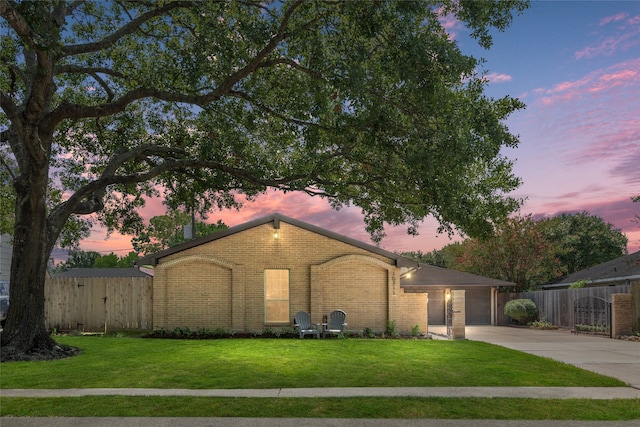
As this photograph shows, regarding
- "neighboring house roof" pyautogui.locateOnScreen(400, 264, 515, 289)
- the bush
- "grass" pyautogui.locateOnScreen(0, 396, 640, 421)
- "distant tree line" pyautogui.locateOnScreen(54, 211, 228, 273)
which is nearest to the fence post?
the bush

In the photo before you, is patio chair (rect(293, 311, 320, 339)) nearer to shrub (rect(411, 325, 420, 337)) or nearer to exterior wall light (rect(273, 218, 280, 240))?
exterior wall light (rect(273, 218, 280, 240))

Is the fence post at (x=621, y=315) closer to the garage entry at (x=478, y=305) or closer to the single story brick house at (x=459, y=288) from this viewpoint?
the single story brick house at (x=459, y=288)

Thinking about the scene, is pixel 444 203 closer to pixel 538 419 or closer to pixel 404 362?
pixel 404 362

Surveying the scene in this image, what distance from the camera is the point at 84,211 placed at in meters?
18.0

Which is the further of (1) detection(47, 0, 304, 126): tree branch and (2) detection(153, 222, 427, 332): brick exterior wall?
(2) detection(153, 222, 427, 332): brick exterior wall

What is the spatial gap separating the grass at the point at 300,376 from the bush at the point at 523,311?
13.2m

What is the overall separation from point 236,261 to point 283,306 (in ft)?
8.57

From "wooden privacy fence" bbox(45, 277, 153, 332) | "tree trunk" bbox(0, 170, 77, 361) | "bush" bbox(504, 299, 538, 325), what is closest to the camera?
"tree trunk" bbox(0, 170, 77, 361)

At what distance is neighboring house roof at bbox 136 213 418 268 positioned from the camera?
22391 millimetres

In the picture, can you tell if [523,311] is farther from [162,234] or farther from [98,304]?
[162,234]

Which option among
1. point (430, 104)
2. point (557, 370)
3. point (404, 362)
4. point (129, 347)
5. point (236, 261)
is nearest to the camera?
point (430, 104)

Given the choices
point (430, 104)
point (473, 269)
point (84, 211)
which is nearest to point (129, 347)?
point (84, 211)

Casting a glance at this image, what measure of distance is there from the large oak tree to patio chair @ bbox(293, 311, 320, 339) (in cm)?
441

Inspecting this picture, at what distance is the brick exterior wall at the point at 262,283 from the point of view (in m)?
22.3
